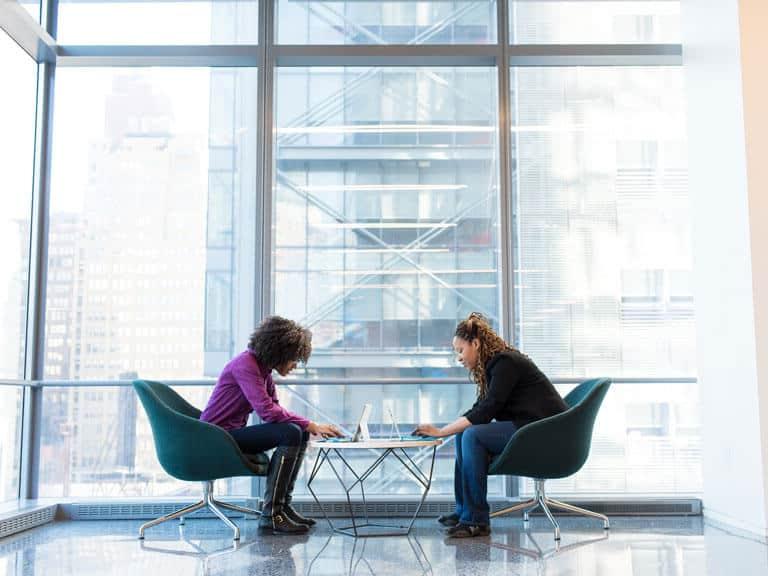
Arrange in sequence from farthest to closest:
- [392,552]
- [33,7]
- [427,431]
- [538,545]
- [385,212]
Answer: [385,212] → [33,7] → [427,431] → [538,545] → [392,552]

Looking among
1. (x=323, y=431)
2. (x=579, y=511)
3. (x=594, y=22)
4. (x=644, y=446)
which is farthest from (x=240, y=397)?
(x=594, y=22)

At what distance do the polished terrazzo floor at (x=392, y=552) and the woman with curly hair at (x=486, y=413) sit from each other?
159mm

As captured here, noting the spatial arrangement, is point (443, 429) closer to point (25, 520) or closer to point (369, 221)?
point (369, 221)

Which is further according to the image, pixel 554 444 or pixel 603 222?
pixel 603 222

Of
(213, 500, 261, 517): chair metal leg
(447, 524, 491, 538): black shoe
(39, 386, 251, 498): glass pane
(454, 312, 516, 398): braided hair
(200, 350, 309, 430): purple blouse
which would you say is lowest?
(447, 524, 491, 538): black shoe

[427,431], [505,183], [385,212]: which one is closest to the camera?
[427,431]

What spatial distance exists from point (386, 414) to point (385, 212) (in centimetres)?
118

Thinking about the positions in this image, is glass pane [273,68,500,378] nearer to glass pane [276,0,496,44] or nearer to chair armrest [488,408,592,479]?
glass pane [276,0,496,44]

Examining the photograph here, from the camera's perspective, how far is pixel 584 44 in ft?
17.4

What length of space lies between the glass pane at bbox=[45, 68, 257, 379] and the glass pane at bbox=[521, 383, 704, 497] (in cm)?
208

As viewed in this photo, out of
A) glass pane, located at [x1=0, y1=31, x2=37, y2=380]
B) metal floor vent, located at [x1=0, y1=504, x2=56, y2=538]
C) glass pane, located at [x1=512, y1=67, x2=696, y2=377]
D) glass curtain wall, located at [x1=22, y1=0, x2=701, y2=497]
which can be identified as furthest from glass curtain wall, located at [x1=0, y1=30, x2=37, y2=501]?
glass pane, located at [x1=512, y1=67, x2=696, y2=377]

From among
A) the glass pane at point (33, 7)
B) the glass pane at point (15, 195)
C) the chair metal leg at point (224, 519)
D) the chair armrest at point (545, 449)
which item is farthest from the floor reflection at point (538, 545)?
the glass pane at point (33, 7)

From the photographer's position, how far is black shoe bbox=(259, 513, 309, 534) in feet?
13.9

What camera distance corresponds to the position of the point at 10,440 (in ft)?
16.0
